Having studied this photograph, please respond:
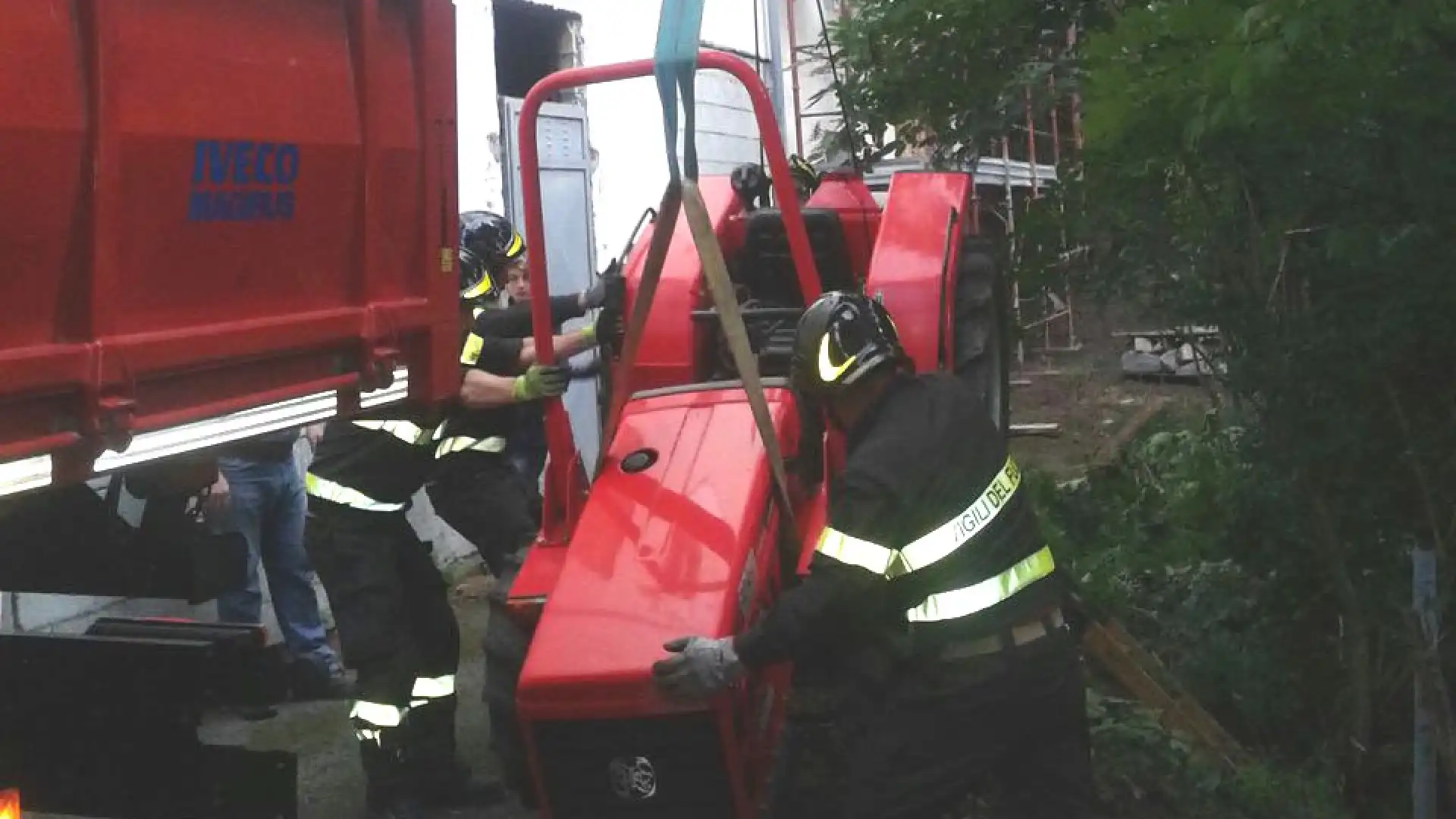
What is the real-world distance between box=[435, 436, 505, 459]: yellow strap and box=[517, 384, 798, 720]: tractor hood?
2.77ft

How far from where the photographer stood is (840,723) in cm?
417

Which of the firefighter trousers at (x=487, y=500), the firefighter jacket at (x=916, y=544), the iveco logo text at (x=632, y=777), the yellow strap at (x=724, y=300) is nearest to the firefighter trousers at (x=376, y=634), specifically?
the firefighter trousers at (x=487, y=500)

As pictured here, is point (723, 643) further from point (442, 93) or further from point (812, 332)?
point (442, 93)

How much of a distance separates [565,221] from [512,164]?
21.6 inches

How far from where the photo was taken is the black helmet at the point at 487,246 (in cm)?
519

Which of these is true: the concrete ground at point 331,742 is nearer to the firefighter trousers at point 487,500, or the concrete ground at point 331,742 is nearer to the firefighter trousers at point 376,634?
the firefighter trousers at point 376,634

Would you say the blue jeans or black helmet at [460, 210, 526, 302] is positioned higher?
black helmet at [460, 210, 526, 302]

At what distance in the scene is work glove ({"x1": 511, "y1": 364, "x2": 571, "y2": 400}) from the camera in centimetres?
462

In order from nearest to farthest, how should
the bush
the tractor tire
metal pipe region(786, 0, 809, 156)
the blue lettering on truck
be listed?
the blue lettering on truck → the tractor tire → the bush → metal pipe region(786, 0, 809, 156)

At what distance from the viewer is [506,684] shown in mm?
4426

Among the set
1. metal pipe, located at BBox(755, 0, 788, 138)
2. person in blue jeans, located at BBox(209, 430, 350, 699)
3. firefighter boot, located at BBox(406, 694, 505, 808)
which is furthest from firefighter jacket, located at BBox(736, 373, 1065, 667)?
metal pipe, located at BBox(755, 0, 788, 138)

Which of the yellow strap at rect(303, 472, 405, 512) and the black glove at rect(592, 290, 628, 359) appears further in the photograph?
the black glove at rect(592, 290, 628, 359)

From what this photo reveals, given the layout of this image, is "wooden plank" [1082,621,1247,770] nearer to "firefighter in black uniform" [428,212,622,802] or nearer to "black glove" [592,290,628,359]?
"black glove" [592,290,628,359]

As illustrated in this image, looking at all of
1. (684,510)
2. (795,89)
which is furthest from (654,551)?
(795,89)
